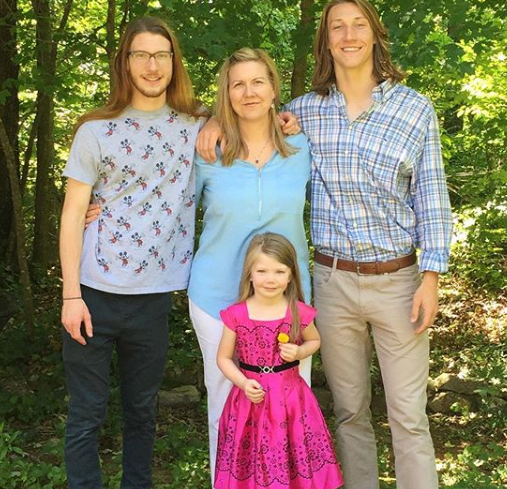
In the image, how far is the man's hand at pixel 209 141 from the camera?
3109mm

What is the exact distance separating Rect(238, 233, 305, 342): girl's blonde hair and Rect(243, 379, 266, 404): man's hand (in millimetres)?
238

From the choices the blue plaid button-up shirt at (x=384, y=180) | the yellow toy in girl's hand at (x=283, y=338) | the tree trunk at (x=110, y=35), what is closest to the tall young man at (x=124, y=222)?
the yellow toy in girl's hand at (x=283, y=338)

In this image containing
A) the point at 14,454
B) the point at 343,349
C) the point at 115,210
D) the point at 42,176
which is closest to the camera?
the point at 115,210

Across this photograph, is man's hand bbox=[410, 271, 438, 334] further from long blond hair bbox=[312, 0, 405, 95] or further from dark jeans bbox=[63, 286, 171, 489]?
dark jeans bbox=[63, 286, 171, 489]

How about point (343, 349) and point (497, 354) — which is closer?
point (343, 349)

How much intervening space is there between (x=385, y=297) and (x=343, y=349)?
0.30 m

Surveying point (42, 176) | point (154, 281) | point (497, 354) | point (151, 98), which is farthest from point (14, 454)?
point (497, 354)

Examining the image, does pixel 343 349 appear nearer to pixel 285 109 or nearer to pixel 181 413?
pixel 285 109

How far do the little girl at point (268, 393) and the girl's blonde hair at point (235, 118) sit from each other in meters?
0.36

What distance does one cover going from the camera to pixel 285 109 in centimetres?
343

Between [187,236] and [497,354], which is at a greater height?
[187,236]

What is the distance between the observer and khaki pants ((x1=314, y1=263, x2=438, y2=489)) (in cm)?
319

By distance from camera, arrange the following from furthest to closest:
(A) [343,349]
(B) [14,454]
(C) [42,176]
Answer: (C) [42,176]
(B) [14,454]
(A) [343,349]

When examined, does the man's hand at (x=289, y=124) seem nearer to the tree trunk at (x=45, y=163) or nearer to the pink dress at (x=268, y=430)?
the pink dress at (x=268, y=430)
